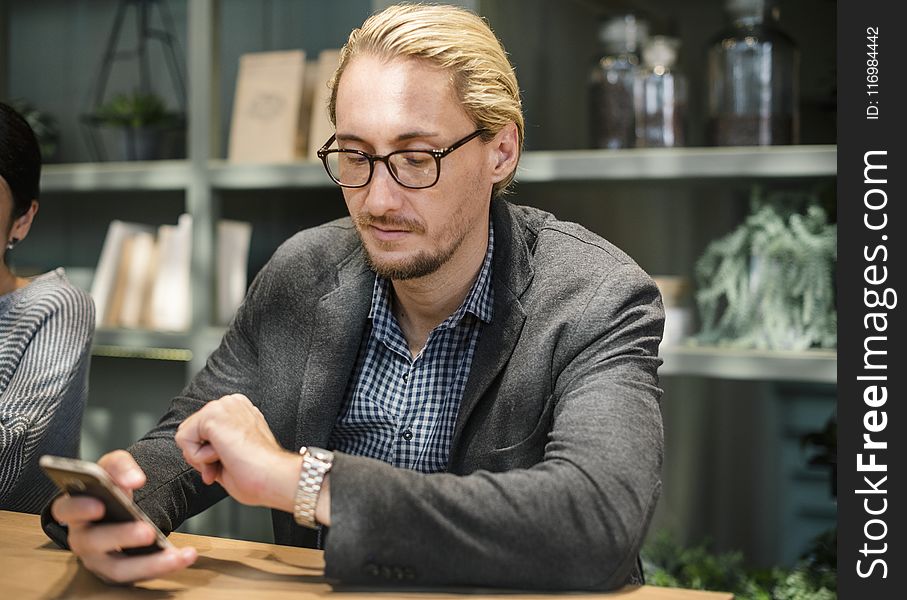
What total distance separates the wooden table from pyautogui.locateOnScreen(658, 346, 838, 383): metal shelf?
1.20 m

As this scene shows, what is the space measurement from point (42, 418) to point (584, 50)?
1.72 m

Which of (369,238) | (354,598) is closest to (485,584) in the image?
(354,598)

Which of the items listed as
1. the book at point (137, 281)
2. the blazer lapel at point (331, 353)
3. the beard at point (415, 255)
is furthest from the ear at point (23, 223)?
the book at point (137, 281)

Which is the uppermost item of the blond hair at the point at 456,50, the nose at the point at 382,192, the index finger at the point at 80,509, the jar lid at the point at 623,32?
the jar lid at the point at 623,32

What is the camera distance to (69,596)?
3.29 feet

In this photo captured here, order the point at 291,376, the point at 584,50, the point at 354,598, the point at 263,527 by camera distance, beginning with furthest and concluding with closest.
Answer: the point at 263,527
the point at 584,50
the point at 291,376
the point at 354,598

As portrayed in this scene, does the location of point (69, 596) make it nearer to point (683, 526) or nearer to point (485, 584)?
point (485, 584)

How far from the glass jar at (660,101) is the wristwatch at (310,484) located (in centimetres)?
154

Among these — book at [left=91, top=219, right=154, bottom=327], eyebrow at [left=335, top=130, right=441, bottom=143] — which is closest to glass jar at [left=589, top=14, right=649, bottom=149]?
eyebrow at [left=335, top=130, right=441, bottom=143]

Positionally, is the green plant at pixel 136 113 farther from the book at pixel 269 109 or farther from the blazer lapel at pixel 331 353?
the blazer lapel at pixel 331 353

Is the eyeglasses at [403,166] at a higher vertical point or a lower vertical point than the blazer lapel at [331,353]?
higher

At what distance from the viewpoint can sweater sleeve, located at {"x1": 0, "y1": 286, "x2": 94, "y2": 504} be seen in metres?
1.54

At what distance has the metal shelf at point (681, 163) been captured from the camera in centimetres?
210

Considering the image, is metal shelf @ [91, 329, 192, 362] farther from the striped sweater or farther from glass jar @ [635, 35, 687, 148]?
glass jar @ [635, 35, 687, 148]
